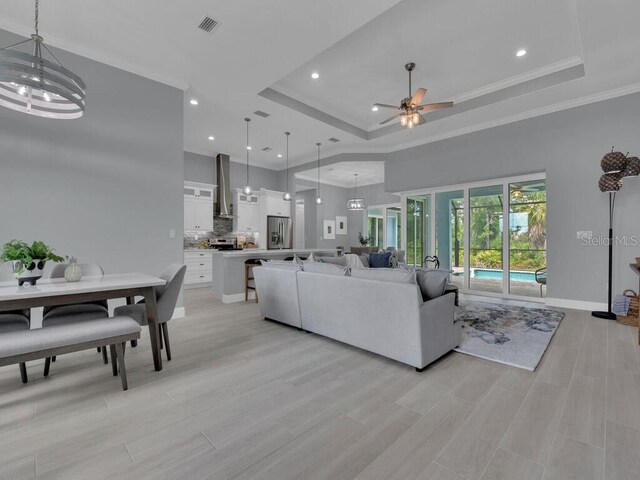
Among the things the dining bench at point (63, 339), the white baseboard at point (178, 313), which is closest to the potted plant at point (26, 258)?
the dining bench at point (63, 339)

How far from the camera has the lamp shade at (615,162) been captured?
4070 mm

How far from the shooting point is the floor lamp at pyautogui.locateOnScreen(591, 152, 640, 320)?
407 centimetres

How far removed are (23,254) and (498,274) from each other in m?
6.96

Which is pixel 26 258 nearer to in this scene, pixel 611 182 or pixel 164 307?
pixel 164 307

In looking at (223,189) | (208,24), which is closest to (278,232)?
(223,189)

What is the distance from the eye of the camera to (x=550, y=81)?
14.3ft

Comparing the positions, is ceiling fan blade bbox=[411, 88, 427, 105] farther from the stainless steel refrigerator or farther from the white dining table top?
the stainless steel refrigerator

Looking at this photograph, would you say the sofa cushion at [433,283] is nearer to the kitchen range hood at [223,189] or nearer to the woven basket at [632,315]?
the woven basket at [632,315]

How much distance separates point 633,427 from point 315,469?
199 cm

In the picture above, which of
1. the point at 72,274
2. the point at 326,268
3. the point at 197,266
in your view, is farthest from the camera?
the point at 197,266

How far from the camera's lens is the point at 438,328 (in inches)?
108

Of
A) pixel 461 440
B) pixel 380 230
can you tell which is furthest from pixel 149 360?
pixel 380 230

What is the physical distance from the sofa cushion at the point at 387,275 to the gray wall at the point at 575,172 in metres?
3.97

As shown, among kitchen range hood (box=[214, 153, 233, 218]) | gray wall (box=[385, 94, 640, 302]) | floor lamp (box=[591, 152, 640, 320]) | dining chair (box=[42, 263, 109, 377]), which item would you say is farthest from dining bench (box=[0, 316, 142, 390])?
gray wall (box=[385, 94, 640, 302])
